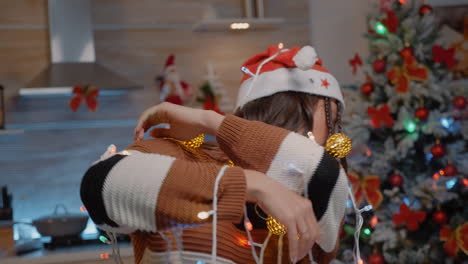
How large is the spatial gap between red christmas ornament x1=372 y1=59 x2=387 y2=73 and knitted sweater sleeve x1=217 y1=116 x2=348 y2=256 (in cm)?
214

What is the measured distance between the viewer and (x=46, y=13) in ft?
11.0

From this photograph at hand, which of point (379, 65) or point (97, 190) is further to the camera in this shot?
point (379, 65)

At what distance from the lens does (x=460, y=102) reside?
2.80 metres

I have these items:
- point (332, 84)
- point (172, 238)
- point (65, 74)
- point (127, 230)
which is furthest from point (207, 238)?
point (65, 74)

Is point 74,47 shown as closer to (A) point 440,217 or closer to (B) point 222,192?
(A) point 440,217

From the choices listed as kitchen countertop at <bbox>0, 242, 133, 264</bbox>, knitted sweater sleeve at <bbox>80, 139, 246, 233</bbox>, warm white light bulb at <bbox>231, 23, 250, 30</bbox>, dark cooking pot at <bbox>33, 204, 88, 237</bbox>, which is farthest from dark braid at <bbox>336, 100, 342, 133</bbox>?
warm white light bulb at <bbox>231, 23, 250, 30</bbox>

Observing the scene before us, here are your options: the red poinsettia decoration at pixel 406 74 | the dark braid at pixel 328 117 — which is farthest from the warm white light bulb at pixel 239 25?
the dark braid at pixel 328 117

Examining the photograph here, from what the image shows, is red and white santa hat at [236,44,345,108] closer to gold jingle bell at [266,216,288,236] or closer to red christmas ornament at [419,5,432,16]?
gold jingle bell at [266,216,288,236]

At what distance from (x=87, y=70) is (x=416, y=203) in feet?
5.96

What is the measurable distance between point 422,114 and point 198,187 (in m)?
2.22

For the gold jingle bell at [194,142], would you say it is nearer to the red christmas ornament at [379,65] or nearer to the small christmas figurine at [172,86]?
the red christmas ornament at [379,65]

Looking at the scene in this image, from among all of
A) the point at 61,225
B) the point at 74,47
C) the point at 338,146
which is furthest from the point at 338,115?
the point at 74,47

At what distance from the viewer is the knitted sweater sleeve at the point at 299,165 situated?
34.3 inches

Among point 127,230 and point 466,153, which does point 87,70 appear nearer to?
point 466,153
